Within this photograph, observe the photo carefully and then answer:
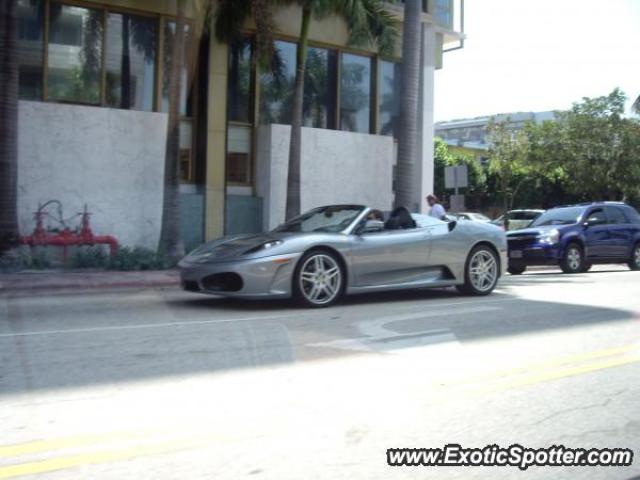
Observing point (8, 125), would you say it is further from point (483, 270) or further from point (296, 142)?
point (483, 270)

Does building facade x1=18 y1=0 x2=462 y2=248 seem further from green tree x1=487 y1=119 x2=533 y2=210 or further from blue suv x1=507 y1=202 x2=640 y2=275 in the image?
green tree x1=487 y1=119 x2=533 y2=210

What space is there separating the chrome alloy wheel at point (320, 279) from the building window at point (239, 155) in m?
10.4

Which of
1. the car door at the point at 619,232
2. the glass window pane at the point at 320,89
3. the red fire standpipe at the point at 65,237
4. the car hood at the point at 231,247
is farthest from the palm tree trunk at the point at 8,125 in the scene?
the car door at the point at 619,232

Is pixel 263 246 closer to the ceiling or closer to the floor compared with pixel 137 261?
closer to the ceiling

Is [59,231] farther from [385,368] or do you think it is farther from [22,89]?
[385,368]

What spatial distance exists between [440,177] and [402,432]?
41.5 meters

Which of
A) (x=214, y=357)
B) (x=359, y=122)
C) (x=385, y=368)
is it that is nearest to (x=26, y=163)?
(x=359, y=122)

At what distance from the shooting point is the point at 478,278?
10.5 metres

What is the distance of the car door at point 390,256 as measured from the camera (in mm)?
9102

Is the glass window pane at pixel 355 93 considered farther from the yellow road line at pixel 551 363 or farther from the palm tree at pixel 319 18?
the yellow road line at pixel 551 363

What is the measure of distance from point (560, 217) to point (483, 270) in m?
7.44

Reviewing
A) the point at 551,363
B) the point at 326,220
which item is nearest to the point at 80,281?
the point at 326,220

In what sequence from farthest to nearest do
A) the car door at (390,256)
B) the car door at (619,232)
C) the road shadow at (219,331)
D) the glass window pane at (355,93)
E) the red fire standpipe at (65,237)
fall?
the glass window pane at (355,93)
the car door at (619,232)
the red fire standpipe at (65,237)
the car door at (390,256)
the road shadow at (219,331)

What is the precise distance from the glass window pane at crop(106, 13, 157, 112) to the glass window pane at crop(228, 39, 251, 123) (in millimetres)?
2119
